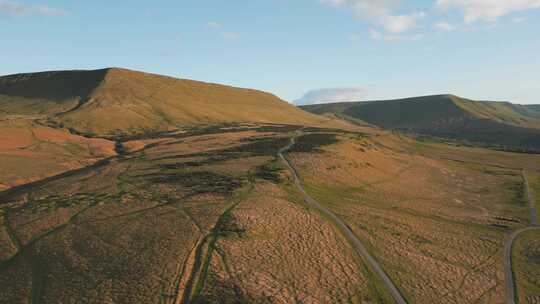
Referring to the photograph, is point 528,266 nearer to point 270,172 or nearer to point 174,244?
point 174,244

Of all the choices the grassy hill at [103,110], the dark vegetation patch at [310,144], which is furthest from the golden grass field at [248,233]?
the grassy hill at [103,110]

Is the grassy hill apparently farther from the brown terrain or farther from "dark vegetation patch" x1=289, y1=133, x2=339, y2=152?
"dark vegetation patch" x1=289, y1=133, x2=339, y2=152

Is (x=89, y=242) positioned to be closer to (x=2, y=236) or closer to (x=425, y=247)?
(x=2, y=236)

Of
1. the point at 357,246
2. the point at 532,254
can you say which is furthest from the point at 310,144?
the point at 532,254

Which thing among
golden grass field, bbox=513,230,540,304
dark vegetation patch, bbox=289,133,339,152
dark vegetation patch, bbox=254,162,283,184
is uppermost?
dark vegetation patch, bbox=289,133,339,152

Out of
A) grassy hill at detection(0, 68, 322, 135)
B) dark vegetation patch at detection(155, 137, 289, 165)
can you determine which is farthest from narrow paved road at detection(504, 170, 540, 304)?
grassy hill at detection(0, 68, 322, 135)

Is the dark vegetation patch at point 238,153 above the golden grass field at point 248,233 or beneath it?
above

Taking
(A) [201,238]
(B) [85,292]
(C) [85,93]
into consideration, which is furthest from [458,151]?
(C) [85,93]

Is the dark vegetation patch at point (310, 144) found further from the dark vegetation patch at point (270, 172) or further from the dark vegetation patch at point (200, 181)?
the dark vegetation patch at point (200, 181)

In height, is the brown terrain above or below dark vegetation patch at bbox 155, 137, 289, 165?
below
